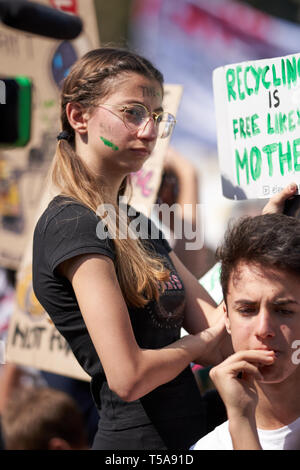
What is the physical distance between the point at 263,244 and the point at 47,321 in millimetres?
1599

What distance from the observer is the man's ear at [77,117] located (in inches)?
84.5

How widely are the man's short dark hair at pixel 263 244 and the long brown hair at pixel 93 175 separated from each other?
8.6 inches

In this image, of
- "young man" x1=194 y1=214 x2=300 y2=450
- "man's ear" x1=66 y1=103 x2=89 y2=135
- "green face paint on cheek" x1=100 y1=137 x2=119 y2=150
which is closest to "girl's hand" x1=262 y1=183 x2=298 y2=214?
"young man" x1=194 y1=214 x2=300 y2=450

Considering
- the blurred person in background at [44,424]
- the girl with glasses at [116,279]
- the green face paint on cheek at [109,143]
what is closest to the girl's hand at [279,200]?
the girl with glasses at [116,279]

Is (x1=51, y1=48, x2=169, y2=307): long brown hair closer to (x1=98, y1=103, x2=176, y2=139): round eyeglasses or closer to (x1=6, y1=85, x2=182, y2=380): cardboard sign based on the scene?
(x1=98, y1=103, x2=176, y2=139): round eyeglasses

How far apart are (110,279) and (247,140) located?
64cm

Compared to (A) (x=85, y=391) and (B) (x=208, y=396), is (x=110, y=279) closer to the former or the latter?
(B) (x=208, y=396)

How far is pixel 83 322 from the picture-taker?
196 centimetres

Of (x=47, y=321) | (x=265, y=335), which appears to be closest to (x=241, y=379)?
(x=265, y=335)

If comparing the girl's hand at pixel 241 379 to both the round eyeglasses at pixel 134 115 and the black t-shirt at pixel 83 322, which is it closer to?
the black t-shirt at pixel 83 322

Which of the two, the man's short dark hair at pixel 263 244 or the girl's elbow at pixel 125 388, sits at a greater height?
the man's short dark hair at pixel 263 244

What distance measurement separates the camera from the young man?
165 cm

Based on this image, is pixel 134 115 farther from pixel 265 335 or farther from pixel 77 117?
pixel 265 335
